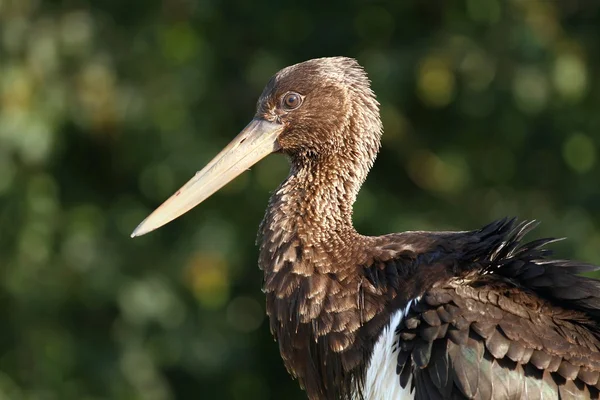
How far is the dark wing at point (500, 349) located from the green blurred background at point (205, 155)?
13.2 feet

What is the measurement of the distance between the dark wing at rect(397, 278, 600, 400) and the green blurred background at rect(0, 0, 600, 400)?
13.2ft

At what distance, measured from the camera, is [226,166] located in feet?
16.9

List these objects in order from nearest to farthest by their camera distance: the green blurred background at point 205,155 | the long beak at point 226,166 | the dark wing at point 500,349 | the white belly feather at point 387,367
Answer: the dark wing at point 500,349
the white belly feather at point 387,367
the long beak at point 226,166
the green blurred background at point 205,155

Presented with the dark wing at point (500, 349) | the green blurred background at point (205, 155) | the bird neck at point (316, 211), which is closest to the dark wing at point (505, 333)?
the dark wing at point (500, 349)

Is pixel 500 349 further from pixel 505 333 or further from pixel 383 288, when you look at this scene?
pixel 383 288

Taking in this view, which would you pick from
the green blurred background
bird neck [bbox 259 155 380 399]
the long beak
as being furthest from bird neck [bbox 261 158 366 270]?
the green blurred background

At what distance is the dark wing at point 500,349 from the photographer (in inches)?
166

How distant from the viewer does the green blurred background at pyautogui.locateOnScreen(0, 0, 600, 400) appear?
27.9 ft

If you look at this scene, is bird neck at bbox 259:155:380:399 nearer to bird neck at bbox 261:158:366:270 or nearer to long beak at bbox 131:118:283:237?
bird neck at bbox 261:158:366:270

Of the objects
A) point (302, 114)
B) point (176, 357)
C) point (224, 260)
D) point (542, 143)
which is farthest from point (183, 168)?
point (302, 114)

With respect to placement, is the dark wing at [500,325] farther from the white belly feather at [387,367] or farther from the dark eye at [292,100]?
the dark eye at [292,100]

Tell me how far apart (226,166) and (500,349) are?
1.38 m

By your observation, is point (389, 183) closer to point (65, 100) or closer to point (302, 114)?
point (65, 100)

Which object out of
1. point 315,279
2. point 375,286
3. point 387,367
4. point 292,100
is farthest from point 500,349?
point 292,100
